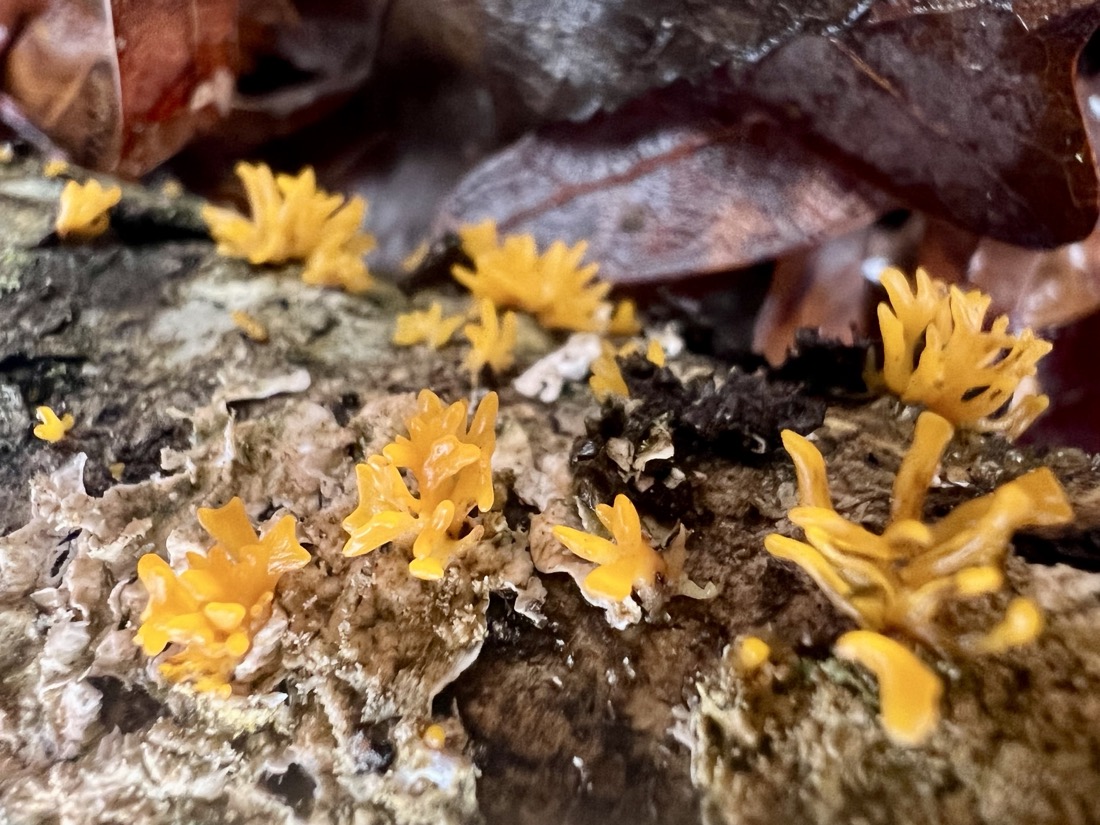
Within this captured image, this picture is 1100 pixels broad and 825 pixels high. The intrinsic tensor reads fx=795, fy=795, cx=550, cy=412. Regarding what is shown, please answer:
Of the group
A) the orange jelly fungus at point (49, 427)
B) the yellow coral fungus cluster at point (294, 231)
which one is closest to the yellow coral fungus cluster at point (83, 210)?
the yellow coral fungus cluster at point (294, 231)

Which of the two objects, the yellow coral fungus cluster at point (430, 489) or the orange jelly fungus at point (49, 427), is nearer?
the yellow coral fungus cluster at point (430, 489)

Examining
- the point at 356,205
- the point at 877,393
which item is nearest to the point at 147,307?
the point at 356,205

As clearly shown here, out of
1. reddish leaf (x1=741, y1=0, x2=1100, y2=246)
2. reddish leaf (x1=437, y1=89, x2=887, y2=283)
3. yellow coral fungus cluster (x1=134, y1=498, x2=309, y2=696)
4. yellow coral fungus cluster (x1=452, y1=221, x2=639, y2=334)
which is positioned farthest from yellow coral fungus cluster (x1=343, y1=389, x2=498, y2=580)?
reddish leaf (x1=741, y1=0, x2=1100, y2=246)

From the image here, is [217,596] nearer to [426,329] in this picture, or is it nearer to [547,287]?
[426,329]

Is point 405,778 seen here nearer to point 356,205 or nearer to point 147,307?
point 147,307

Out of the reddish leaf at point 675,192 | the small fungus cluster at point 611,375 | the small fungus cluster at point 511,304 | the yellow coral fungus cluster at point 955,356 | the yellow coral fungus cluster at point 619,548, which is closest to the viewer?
the yellow coral fungus cluster at point 619,548

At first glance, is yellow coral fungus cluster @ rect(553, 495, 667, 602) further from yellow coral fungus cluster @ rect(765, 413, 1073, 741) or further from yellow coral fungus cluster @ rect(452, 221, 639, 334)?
yellow coral fungus cluster @ rect(452, 221, 639, 334)

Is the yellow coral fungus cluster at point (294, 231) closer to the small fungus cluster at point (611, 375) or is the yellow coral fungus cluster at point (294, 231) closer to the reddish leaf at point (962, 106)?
the small fungus cluster at point (611, 375)
